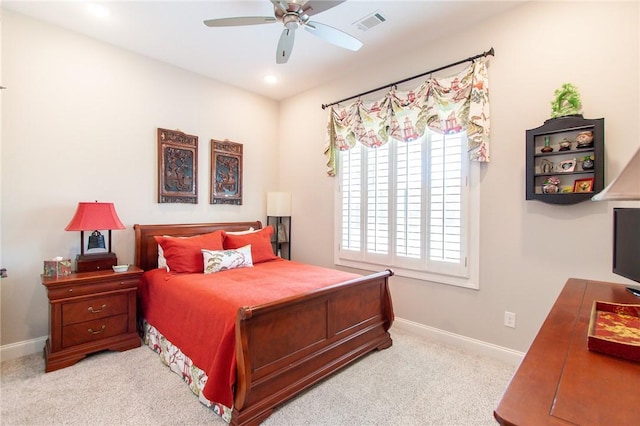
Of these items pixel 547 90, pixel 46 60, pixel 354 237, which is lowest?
pixel 354 237

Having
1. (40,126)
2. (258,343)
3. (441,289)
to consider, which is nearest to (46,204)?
(40,126)

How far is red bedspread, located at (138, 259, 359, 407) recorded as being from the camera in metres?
1.87

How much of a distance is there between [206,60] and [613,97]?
3.72 m

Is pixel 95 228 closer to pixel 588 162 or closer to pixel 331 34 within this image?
pixel 331 34

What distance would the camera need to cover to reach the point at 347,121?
374 cm

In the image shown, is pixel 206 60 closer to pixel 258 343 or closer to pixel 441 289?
pixel 258 343

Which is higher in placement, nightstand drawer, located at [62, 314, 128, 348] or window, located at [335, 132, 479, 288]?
window, located at [335, 132, 479, 288]

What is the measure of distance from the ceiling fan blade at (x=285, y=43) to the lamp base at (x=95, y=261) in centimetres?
245

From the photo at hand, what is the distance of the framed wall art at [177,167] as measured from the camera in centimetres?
351

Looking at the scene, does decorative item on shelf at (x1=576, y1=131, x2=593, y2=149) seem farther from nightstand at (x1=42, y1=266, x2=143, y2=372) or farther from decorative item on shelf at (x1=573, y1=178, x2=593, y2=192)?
nightstand at (x1=42, y1=266, x2=143, y2=372)

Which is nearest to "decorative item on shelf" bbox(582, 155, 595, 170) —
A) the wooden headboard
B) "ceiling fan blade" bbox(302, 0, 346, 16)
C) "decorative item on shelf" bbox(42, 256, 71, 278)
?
"ceiling fan blade" bbox(302, 0, 346, 16)

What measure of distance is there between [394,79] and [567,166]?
1.87 m

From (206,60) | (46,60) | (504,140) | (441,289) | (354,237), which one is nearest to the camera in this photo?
(504,140)

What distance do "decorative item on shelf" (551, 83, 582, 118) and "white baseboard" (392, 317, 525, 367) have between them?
193 cm
